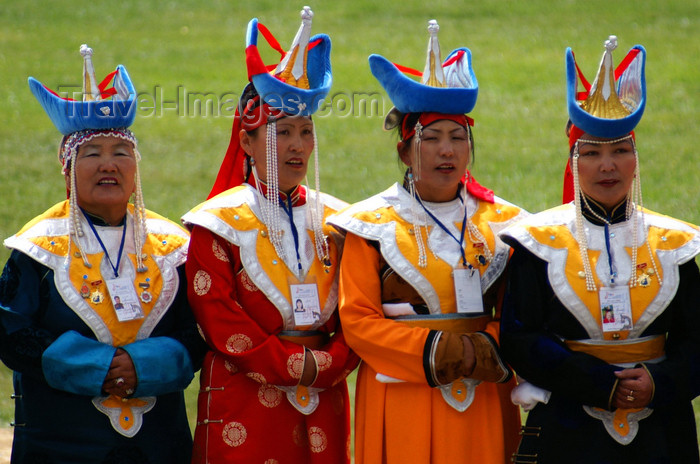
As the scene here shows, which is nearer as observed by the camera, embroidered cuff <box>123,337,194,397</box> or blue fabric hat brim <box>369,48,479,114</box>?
embroidered cuff <box>123,337,194,397</box>

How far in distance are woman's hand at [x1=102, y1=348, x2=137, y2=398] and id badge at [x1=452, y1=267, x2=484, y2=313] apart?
3.72ft

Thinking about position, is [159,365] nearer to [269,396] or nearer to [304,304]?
[269,396]

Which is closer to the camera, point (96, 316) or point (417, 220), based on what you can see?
point (96, 316)

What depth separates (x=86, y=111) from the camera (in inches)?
139

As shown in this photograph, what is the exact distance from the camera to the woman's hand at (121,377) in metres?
3.40

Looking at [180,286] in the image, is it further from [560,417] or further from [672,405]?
[672,405]

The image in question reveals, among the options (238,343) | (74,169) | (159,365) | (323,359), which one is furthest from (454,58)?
(159,365)

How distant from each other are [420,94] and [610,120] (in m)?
0.66

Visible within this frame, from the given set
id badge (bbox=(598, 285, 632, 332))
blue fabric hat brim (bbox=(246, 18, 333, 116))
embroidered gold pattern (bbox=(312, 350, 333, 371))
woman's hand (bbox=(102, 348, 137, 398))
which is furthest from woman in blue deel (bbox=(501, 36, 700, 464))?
woman's hand (bbox=(102, 348, 137, 398))

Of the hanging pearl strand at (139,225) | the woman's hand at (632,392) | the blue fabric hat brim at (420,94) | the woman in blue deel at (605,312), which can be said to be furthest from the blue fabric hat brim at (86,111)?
the woman's hand at (632,392)

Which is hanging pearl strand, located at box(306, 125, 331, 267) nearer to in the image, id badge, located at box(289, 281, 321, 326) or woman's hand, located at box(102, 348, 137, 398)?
id badge, located at box(289, 281, 321, 326)

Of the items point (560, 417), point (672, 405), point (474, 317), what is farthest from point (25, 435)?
point (672, 405)

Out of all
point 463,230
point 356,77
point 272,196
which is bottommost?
point 463,230

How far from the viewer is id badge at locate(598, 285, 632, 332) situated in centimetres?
335
